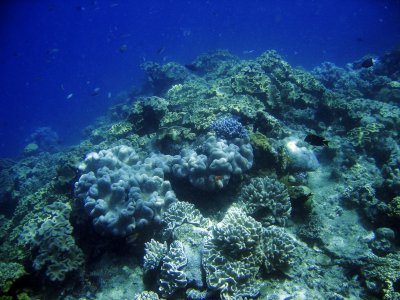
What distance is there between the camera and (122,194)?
6137 mm

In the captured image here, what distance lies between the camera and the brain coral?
19.1 ft

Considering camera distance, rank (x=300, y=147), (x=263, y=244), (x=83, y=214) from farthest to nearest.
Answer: (x=300, y=147), (x=83, y=214), (x=263, y=244)

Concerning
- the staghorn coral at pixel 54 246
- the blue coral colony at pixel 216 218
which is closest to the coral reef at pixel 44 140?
the blue coral colony at pixel 216 218

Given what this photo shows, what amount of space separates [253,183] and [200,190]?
1.34m

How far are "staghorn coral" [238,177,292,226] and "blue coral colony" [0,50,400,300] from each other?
0.02 meters

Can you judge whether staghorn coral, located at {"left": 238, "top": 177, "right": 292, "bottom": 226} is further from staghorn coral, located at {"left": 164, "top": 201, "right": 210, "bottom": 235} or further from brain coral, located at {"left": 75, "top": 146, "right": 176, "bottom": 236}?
brain coral, located at {"left": 75, "top": 146, "right": 176, "bottom": 236}

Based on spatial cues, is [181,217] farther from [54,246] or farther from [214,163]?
[54,246]

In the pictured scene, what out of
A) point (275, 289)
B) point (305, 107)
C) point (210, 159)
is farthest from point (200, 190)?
point (305, 107)

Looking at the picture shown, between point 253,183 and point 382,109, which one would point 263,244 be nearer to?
point 253,183

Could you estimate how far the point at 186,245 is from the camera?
553 cm

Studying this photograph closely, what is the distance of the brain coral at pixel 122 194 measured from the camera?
19.1ft

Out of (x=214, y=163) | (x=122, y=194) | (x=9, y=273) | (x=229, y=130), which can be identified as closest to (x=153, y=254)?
Result: (x=122, y=194)

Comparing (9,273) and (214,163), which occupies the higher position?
(214,163)

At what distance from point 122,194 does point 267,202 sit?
325cm
